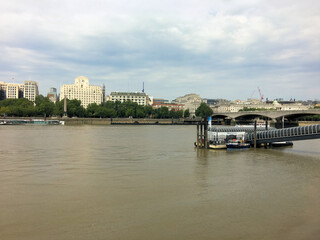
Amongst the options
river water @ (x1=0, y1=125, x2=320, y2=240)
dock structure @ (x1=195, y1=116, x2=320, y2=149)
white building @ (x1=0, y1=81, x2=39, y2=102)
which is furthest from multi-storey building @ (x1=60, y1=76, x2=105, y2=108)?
river water @ (x1=0, y1=125, x2=320, y2=240)

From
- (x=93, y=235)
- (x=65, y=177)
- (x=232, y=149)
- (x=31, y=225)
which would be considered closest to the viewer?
(x=93, y=235)

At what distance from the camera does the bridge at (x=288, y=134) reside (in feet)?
79.9

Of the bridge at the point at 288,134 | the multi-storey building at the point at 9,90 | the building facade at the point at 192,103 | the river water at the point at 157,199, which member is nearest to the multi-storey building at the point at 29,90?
the multi-storey building at the point at 9,90

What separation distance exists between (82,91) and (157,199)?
5578 inches

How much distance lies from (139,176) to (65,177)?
3.73 m

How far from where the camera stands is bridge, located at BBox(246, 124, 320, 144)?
24344 mm

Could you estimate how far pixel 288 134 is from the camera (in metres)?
26.1

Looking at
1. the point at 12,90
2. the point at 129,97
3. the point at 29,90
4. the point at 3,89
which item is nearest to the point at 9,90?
the point at 12,90

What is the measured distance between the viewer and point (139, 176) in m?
15.4

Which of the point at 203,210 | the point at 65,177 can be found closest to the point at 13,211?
the point at 65,177

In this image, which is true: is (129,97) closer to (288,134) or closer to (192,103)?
(192,103)

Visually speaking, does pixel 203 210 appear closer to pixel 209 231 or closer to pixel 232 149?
pixel 209 231

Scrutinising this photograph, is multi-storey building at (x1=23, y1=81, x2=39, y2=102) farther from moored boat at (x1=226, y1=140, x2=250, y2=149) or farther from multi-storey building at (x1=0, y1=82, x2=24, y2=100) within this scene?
moored boat at (x1=226, y1=140, x2=250, y2=149)

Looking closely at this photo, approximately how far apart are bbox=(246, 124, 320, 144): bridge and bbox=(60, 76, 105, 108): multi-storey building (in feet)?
413
